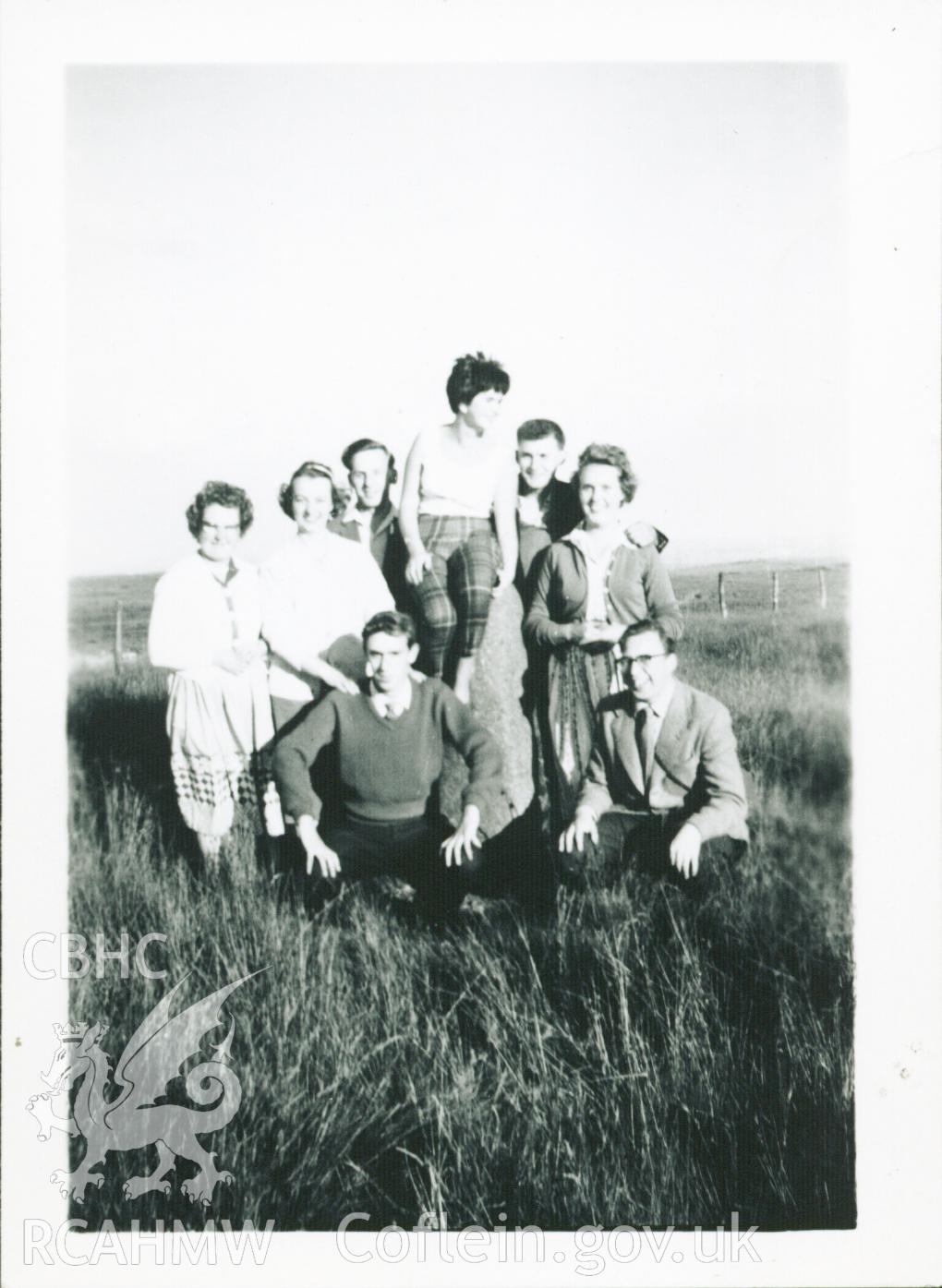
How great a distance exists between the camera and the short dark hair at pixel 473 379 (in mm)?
3084

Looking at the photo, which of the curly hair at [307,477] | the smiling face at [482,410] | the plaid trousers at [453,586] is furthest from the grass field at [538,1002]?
the smiling face at [482,410]

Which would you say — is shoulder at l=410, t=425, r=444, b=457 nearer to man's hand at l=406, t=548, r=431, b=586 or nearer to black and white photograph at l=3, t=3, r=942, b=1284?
black and white photograph at l=3, t=3, r=942, b=1284

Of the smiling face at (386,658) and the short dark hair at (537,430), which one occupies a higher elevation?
the short dark hair at (537,430)

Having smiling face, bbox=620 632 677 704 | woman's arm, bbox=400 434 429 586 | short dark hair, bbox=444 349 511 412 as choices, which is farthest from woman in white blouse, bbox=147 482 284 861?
smiling face, bbox=620 632 677 704

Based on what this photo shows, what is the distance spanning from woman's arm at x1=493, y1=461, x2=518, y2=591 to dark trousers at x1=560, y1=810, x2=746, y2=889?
713 mm

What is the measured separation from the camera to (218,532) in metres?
3.12

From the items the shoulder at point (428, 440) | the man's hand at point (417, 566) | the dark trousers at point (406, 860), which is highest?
the shoulder at point (428, 440)

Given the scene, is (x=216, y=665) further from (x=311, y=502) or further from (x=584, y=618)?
(x=584, y=618)

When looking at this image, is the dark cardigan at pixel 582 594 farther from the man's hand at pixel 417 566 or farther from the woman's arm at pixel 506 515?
the man's hand at pixel 417 566

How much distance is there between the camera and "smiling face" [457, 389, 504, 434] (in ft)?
10.1

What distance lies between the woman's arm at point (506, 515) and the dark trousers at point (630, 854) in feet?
2.34

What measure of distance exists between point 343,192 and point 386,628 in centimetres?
118

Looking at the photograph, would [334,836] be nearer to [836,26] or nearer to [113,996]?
[113,996]

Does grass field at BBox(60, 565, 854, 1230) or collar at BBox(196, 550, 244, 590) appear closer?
grass field at BBox(60, 565, 854, 1230)
